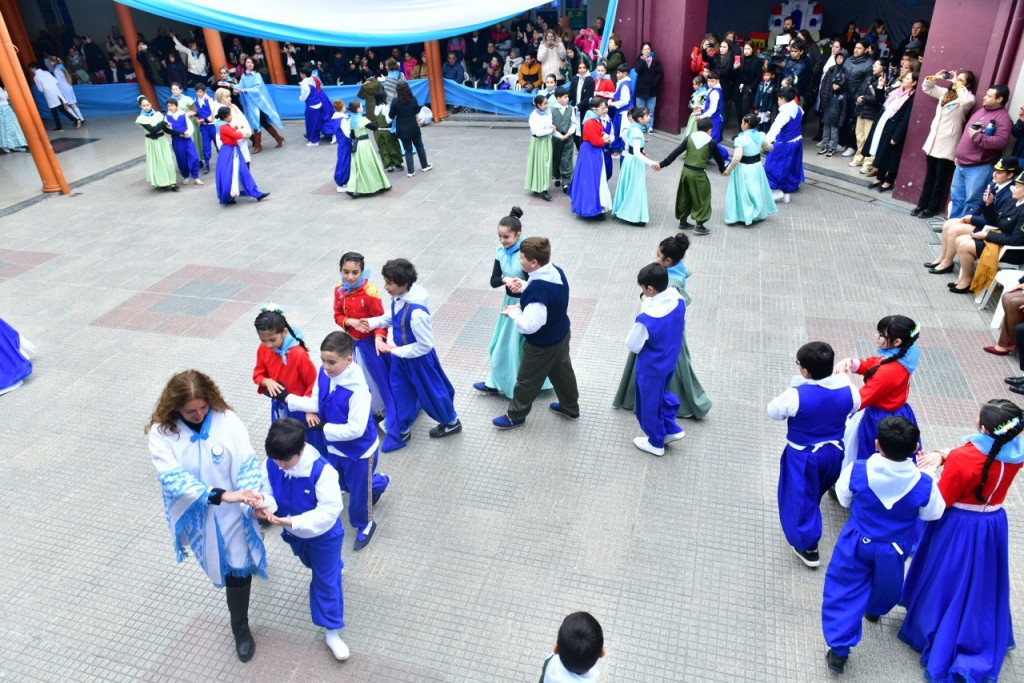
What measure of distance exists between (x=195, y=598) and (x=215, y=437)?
135cm

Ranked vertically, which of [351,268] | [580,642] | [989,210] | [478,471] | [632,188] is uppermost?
[351,268]

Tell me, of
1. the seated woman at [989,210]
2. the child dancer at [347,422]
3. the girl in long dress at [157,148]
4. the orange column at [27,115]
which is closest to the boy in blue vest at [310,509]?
the child dancer at [347,422]

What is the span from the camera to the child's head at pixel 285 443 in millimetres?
2949

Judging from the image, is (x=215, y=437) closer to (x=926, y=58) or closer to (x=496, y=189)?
(x=496, y=189)

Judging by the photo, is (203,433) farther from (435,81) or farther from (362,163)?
(435,81)

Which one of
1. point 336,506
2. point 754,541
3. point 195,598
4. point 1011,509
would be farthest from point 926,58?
point 195,598

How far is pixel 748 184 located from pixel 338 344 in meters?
6.64

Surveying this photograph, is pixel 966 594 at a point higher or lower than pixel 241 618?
higher

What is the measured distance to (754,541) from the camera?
4105 millimetres

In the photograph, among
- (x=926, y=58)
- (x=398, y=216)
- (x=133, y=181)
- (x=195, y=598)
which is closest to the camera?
(x=195, y=598)

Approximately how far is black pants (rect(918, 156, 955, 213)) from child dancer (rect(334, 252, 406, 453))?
24.2 ft

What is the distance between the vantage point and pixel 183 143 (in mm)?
11344

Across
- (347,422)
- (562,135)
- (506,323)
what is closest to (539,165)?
(562,135)

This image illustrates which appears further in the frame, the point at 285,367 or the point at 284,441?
the point at 285,367
